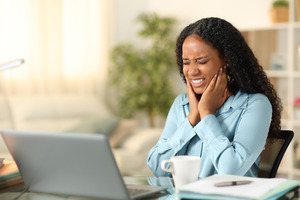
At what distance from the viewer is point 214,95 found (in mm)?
1633

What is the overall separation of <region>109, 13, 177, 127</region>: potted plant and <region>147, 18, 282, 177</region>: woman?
320cm

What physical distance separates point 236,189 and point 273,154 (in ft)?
1.86

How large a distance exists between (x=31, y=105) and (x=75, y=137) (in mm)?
3336

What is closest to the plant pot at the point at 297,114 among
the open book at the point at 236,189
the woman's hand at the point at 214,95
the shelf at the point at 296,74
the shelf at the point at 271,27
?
the shelf at the point at 296,74

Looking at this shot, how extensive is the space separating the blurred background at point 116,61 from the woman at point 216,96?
2.38m

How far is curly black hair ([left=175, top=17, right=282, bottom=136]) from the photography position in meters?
1.62

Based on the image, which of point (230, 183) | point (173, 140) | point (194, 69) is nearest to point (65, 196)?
point (230, 183)

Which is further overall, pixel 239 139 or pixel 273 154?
pixel 273 154

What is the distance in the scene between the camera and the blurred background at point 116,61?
4121mm

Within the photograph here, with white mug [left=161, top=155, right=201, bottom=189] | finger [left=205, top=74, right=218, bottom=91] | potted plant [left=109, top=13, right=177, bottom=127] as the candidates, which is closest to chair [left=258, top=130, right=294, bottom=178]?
finger [left=205, top=74, right=218, bottom=91]

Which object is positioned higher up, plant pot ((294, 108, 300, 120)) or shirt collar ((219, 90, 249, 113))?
shirt collar ((219, 90, 249, 113))

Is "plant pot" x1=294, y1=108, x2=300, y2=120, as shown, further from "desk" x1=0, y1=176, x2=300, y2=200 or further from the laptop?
the laptop

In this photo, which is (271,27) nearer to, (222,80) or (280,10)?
(280,10)

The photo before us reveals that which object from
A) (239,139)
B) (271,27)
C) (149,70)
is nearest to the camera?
(239,139)
